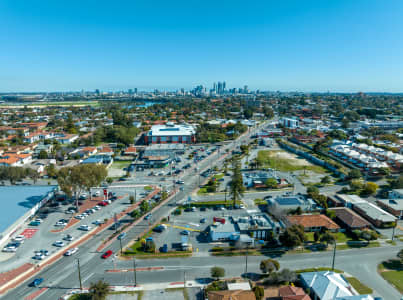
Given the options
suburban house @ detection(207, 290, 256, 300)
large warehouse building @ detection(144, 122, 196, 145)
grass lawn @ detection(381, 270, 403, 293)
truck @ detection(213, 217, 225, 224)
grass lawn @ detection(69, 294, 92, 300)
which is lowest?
grass lawn @ detection(69, 294, 92, 300)

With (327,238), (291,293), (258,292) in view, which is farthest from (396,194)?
(258,292)

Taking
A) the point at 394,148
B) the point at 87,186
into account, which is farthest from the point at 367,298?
the point at 394,148

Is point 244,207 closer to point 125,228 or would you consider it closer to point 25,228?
point 125,228

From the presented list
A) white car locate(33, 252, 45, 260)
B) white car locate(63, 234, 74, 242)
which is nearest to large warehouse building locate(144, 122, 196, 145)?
white car locate(63, 234, 74, 242)

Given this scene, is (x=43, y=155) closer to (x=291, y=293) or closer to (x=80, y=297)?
(x=80, y=297)

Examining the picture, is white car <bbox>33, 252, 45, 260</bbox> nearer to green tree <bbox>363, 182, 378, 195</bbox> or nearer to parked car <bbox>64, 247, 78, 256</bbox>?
parked car <bbox>64, 247, 78, 256</bbox>

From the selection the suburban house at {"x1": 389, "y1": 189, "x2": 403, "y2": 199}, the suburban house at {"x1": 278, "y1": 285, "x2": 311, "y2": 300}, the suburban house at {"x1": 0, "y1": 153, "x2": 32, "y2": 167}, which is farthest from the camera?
the suburban house at {"x1": 0, "y1": 153, "x2": 32, "y2": 167}
